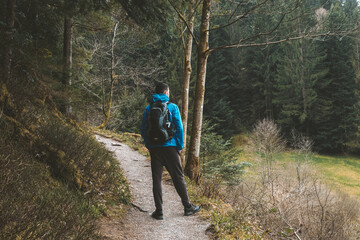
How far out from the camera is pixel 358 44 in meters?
30.0

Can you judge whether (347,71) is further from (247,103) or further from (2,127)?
(2,127)

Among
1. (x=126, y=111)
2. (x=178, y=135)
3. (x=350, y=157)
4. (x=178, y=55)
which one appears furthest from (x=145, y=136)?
(x=350, y=157)

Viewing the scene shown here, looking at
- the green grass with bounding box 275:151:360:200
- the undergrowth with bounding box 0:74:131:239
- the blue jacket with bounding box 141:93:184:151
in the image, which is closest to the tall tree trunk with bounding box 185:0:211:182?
the undergrowth with bounding box 0:74:131:239

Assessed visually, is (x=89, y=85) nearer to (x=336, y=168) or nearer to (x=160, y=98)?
(x=160, y=98)

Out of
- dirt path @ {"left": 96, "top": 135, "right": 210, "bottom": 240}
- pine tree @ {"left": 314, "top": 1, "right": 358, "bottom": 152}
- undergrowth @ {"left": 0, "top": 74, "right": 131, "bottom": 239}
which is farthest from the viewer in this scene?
pine tree @ {"left": 314, "top": 1, "right": 358, "bottom": 152}

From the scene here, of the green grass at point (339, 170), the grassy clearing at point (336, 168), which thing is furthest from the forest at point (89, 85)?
the grassy clearing at point (336, 168)

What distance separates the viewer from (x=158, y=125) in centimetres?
334

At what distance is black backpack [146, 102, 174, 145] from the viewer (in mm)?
3359

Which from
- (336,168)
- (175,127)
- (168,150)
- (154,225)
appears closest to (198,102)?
(175,127)

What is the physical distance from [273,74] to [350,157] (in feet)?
→ 48.6

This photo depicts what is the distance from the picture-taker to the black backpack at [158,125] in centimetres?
336

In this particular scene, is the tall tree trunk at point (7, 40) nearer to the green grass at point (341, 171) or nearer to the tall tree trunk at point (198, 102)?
the tall tree trunk at point (198, 102)

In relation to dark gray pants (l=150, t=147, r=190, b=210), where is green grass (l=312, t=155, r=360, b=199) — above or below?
below

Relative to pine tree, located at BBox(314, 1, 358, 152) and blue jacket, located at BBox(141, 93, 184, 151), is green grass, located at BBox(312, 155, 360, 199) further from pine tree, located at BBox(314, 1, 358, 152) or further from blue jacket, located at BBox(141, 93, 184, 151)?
blue jacket, located at BBox(141, 93, 184, 151)
